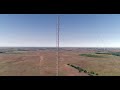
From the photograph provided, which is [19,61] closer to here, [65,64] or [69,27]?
[65,64]

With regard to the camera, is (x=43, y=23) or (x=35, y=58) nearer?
(x=43, y=23)

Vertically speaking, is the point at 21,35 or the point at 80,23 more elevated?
the point at 80,23
